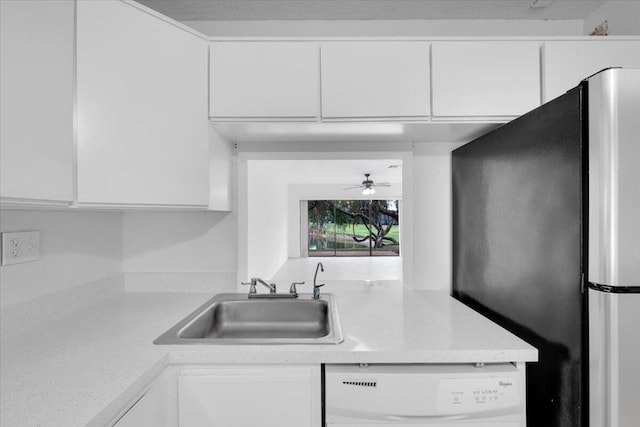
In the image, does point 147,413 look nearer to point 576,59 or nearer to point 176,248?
point 176,248

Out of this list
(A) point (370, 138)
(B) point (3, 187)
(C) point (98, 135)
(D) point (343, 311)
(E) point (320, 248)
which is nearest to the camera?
(B) point (3, 187)

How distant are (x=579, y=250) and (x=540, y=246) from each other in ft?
0.57

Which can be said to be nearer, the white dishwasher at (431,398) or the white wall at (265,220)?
the white dishwasher at (431,398)

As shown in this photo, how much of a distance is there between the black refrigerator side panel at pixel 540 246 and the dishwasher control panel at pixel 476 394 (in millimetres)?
108

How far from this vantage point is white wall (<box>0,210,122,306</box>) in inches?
49.1

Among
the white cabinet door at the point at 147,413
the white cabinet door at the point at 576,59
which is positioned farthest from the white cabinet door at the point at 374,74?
the white cabinet door at the point at 147,413

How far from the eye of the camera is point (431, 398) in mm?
1047

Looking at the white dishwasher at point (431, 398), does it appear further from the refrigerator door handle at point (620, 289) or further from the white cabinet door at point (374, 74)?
the white cabinet door at point (374, 74)

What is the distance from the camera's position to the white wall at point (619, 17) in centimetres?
157

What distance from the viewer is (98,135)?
117 centimetres

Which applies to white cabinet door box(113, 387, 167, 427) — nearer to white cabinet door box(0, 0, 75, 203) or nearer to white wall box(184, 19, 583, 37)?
white cabinet door box(0, 0, 75, 203)

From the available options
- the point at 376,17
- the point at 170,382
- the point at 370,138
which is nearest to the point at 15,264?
the point at 170,382

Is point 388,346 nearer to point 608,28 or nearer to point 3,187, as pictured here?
point 3,187

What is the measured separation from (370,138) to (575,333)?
1201 millimetres
